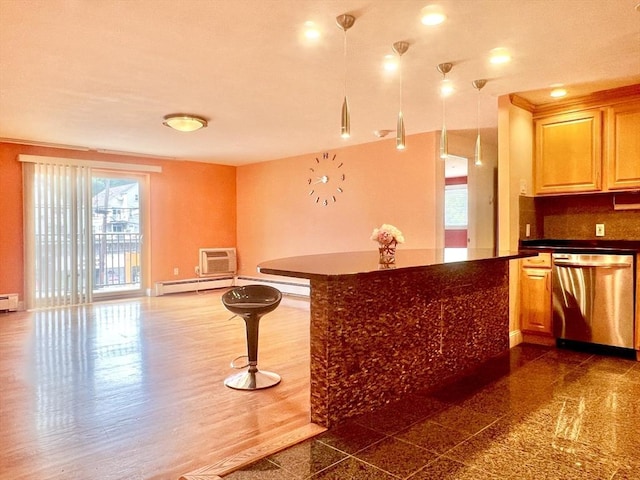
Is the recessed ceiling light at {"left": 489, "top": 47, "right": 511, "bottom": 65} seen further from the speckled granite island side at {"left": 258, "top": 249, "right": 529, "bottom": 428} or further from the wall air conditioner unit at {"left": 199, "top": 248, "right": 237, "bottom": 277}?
the wall air conditioner unit at {"left": 199, "top": 248, "right": 237, "bottom": 277}

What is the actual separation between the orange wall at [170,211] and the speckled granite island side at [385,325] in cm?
525

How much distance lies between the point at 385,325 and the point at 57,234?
5.76 m

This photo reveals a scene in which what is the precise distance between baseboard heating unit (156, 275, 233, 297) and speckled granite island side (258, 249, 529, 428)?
5457 mm

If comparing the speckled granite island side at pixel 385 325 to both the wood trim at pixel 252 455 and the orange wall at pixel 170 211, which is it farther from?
the orange wall at pixel 170 211

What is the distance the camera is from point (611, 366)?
11.6ft

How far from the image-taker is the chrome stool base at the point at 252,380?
320 centimetres

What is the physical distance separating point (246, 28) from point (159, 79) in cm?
130

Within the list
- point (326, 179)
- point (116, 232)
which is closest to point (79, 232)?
point (116, 232)

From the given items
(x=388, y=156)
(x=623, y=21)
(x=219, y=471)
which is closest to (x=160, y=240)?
(x=388, y=156)

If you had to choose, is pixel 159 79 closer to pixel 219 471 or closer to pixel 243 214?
pixel 219 471

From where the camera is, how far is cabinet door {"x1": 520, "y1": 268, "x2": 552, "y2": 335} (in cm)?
412

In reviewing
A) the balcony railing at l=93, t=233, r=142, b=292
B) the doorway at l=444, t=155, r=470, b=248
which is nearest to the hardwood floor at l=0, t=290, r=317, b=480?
the balcony railing at l=93, t=233, r=142, b=292

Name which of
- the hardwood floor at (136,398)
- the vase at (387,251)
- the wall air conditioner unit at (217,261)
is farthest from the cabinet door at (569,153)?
the wall air conditioner unit at (217,261)

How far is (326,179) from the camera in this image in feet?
23.2
